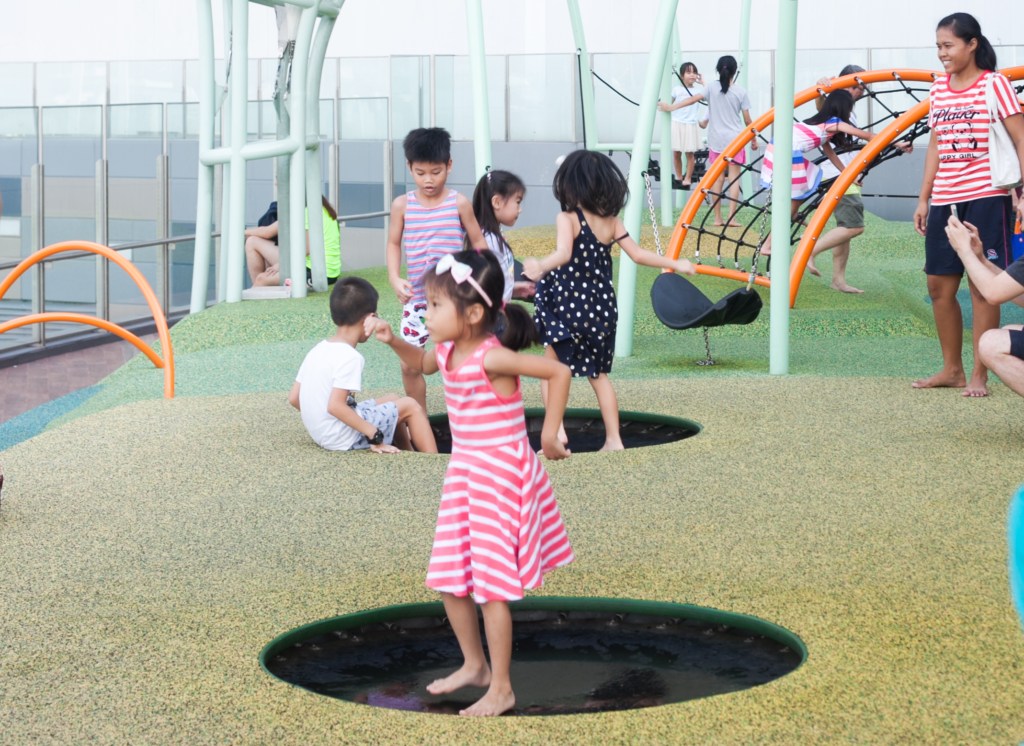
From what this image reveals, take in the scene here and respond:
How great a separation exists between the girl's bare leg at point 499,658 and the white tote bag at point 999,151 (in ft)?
14.3

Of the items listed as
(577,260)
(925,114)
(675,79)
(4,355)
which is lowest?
(4,355)

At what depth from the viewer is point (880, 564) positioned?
4281 mm

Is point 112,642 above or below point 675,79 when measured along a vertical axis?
below

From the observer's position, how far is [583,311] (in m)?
6.44

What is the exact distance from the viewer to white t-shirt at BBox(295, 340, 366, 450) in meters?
5.95

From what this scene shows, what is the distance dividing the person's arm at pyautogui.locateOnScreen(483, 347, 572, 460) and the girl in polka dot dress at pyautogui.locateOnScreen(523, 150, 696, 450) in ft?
8.72

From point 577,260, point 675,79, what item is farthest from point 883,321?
point 675,79

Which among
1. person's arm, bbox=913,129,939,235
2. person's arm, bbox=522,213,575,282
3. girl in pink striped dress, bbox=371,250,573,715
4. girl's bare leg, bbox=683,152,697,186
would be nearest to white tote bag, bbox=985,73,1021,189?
person's arm, bbox=913,129,939,235

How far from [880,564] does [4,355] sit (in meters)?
11.0

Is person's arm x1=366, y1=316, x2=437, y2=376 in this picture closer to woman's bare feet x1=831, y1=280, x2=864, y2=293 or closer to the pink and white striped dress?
the pink and white striped dress

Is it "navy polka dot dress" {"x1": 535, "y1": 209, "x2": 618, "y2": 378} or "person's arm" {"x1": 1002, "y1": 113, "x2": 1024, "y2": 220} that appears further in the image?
"person's arm" {"x1": 1002, "y1": 113, "x2": 1024, "y2": 220}

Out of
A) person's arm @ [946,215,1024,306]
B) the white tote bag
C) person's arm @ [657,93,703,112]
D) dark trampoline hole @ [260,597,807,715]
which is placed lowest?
dark trampoline hole @ [260,597,807,715]

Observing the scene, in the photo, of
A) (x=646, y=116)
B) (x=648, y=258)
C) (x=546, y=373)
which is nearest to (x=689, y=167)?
(x=646, y=116)

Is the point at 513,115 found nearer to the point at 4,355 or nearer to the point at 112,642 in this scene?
the point at 4,355
